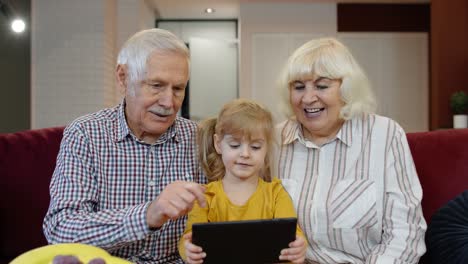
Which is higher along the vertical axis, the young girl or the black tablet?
the young girl

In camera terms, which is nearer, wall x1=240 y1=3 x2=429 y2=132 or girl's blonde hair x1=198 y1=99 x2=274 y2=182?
girl's blonde hair x1=198 y1=99 x2=274 y2=182

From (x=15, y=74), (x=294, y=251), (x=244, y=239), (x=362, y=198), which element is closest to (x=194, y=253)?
(x=244, y=239)

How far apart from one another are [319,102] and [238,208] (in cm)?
43

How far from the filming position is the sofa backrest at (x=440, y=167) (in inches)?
69.2

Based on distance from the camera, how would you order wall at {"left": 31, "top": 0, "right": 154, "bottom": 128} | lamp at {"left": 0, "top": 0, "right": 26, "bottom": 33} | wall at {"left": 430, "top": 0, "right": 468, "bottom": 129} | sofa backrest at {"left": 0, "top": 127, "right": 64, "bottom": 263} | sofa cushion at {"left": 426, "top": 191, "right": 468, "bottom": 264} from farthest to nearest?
1. wall at {"left": 430, "top": 0, "right": 468, "bottom": 129}
2. wall at {"left": 31, "top": 0, "right": 154, "bottom": 128}
3. lamp at {"left": 0, "top": 0, "right": 26, "bottom": 33}
4. sofa backrest at {"left": 0, "top": 127, "right": 64, "bottom": 263}
5. sofa cushion at {"left": 426, "top": 191, "right": 468, "bottom": 264}

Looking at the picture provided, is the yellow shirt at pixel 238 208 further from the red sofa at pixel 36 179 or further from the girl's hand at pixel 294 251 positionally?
the red sofa at pixel 36 179

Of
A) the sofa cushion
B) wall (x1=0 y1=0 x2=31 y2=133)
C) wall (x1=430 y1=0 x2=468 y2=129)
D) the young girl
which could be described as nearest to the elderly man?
the young girl

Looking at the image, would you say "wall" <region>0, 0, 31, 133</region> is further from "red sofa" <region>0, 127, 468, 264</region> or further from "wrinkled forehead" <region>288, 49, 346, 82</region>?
"wrinkled forehead" <region>288, 49, 346, 82</region>

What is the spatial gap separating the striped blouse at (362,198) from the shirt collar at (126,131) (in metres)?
0.42

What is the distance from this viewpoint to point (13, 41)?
4.88 meters

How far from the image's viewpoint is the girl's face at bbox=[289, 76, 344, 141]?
1.59 m

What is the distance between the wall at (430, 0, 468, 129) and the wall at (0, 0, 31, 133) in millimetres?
4668

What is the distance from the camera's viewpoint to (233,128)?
57.2 inches

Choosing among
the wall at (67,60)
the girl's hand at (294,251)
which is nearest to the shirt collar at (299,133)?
the girl's hand at (294,251)
